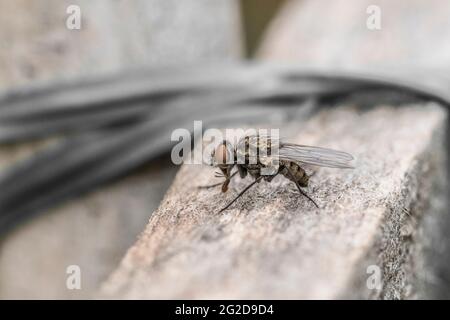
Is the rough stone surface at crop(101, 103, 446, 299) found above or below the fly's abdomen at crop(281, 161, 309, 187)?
below

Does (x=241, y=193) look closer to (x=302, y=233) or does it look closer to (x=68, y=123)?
(x=302, y=233)

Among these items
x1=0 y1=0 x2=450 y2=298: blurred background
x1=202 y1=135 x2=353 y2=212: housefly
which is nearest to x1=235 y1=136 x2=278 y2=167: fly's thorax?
x1=202 y1=135 x2=353 y2=212: housefly

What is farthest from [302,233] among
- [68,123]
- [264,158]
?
[68,123]

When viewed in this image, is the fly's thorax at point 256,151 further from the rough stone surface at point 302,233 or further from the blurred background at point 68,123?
the blurred background at point 68,123

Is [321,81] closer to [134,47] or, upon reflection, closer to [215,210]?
[134,47]

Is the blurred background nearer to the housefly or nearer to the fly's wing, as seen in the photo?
the housefly

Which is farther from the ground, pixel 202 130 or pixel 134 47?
pixel 134 47
